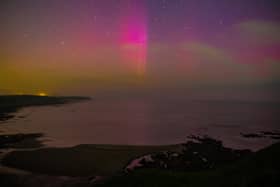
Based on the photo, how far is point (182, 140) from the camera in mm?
40156

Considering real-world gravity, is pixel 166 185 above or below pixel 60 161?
above

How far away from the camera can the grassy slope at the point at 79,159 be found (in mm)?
23528

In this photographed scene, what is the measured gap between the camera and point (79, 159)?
2731 cm

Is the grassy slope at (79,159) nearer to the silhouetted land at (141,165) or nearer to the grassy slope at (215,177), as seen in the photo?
the silhouetted land at (141,165)

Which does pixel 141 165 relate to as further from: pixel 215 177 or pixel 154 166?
pixel 215 177

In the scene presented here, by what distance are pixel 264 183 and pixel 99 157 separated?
20.1m

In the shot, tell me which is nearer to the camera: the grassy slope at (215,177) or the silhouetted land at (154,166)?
the grassy slope at (215,177)

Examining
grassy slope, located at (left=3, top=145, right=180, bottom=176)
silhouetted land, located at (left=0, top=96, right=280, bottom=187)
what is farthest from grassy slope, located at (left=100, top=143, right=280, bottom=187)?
grassy slope, located at (left=3, top=145, right=180, bottom=176)

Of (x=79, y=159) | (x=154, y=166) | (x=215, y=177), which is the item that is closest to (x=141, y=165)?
(x=154, y=166)

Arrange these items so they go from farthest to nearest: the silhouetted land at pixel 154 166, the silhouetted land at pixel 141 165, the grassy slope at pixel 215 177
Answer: the silhouetted land at pixel 141 165, the silhouetted land at pixel 154 166, the grassy slope at pixel 215 177

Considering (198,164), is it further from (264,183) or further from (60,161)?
(60,161)

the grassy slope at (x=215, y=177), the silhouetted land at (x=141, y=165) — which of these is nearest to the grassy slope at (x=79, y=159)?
the silhouetted land at (x=141, y=165)

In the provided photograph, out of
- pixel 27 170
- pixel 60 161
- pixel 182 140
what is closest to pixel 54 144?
pixel 60 161

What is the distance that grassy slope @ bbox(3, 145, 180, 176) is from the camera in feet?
77.2
